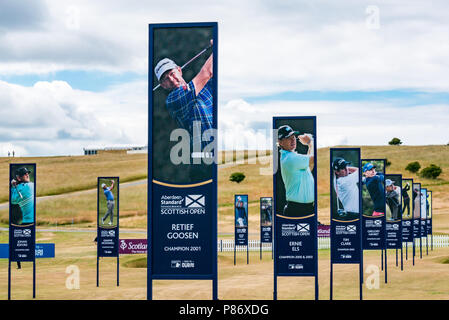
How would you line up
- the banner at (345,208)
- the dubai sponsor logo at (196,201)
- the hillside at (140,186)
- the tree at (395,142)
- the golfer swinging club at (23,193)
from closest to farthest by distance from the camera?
1. the dubai sponsor logo at (196,201)
2. the banner at (345,208)
3. the golfer swinging club at (23,193)
4. the hillside at (140,186)
5. the tree at (395,142)

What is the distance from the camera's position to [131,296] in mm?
20453

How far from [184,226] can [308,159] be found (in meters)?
4.28

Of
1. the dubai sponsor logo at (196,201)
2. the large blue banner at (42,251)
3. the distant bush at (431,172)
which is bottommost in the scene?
the large blue banner at (42,251)

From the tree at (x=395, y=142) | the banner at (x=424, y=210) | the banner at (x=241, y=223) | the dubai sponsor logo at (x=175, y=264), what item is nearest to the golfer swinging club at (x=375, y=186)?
the dubai sponsor logo at (x=175, y=264)

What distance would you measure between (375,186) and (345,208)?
442 centimetres

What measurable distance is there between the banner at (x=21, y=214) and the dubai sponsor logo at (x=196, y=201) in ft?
27.2

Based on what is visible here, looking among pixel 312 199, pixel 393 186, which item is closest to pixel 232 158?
pixel 393 186

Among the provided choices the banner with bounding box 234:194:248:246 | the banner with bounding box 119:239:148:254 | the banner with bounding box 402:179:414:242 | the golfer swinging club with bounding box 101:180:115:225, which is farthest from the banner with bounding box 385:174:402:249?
the banner with bounding box 119:239:148:254

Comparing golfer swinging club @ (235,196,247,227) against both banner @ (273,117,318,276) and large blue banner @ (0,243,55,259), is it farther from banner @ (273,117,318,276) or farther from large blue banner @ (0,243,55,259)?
banner @ (273,117,318,276)

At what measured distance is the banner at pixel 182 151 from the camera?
13.6 metres

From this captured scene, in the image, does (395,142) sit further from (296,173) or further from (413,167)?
(296,173)

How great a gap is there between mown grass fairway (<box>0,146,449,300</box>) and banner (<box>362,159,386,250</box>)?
1.88 meters

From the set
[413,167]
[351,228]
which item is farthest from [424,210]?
[413,167]

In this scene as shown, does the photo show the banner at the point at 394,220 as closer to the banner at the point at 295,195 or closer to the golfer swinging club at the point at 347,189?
the golfer swinging club at the point at 347,189
